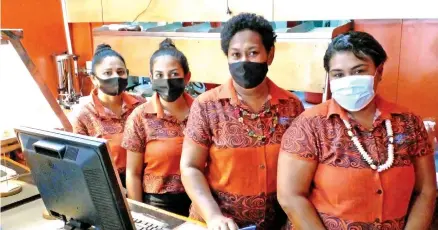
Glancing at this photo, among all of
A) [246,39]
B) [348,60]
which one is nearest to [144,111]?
[246,39]

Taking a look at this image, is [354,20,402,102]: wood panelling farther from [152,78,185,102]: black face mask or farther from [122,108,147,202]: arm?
[122,108,147,202]: arm

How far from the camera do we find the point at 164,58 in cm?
195

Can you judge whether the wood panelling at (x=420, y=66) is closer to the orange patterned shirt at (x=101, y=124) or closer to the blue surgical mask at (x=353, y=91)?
the blue surgical mask at (x=353, y=91)

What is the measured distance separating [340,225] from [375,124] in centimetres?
36

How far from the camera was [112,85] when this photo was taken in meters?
2.12

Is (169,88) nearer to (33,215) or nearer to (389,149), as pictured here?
(33,215)

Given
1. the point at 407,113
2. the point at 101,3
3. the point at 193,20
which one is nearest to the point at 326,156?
the point at 407,113

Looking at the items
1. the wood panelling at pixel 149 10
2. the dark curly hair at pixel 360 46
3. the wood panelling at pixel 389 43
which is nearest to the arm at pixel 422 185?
the dark curly hair at pixel 360 46

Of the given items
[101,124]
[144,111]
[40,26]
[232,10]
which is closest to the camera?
[144,111]

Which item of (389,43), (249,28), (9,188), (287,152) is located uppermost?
(249,28)

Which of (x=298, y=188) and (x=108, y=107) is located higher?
(x=108, y=107)

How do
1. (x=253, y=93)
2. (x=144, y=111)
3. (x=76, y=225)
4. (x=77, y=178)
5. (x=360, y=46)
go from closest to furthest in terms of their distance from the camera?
(x=77, y=178) < (x=76, y=225) < (x=360, y=46) < (x=253, y=93) < (x=144, y=111)

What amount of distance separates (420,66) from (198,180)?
152cm

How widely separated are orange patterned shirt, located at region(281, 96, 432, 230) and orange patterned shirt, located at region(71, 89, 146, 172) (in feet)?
2.97
